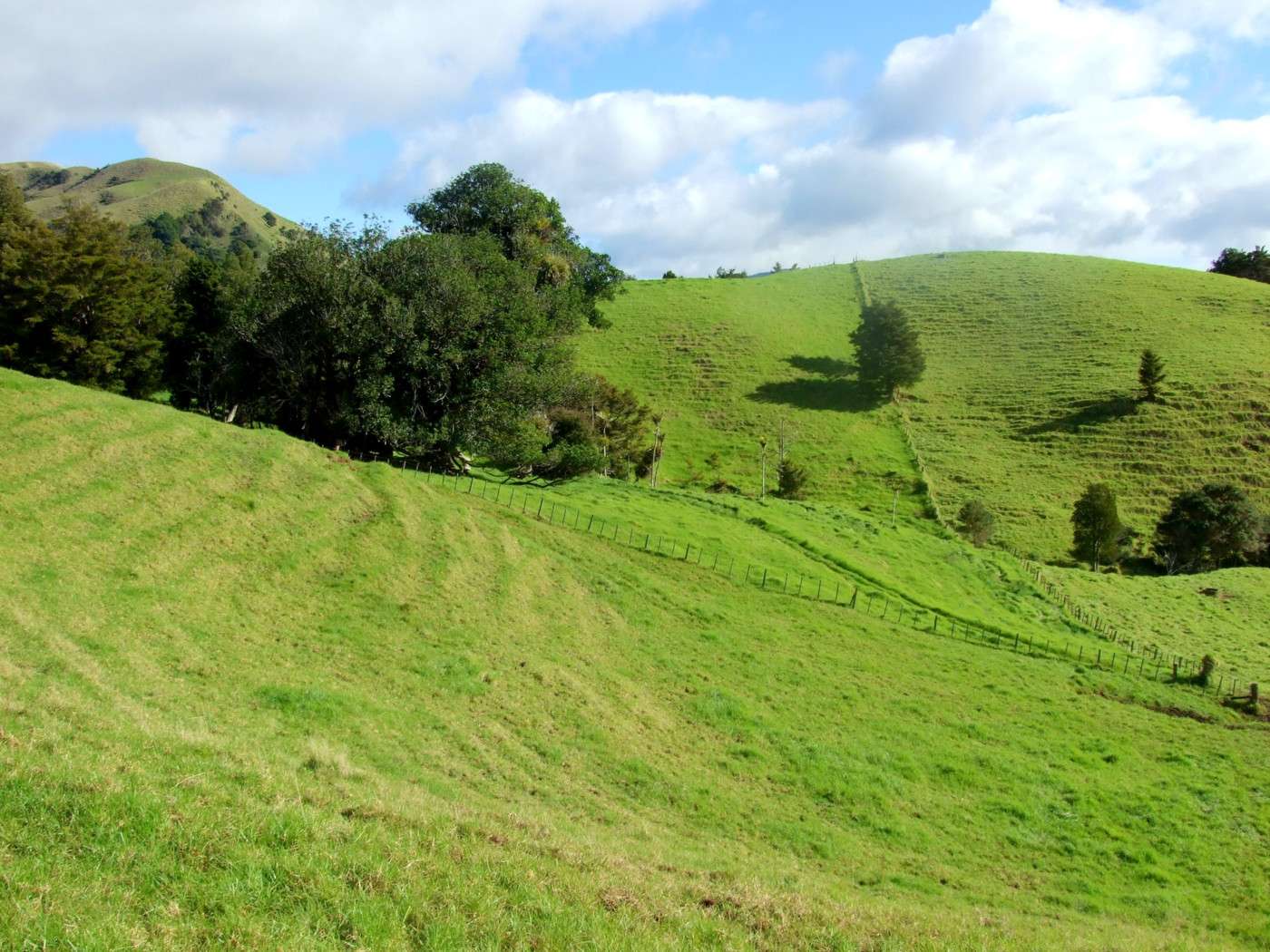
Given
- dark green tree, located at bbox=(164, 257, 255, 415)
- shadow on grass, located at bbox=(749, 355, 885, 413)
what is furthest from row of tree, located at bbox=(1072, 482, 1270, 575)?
dark green tree, located at bbox=(164, 257, 255, 415)

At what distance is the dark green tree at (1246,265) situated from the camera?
434 feet

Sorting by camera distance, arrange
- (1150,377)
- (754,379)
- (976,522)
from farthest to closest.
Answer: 1. (754,379)
2. (1150,377)
3. (976,522)

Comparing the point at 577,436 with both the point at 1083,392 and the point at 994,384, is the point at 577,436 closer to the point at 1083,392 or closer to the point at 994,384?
the point at 994,384

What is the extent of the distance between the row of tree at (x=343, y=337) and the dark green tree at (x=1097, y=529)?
46.4 meters

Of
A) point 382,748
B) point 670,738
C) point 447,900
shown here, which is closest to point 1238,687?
point 670,738

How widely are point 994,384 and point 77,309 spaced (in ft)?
304

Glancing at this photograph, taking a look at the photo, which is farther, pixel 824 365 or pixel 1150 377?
pixel 824 365

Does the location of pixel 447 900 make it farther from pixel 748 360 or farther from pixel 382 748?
pixel 748 360

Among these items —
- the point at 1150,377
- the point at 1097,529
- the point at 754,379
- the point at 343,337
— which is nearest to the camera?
the point at 343,337

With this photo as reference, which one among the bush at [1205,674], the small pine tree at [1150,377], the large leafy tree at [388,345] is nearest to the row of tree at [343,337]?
the large leafy tree at [388,345]

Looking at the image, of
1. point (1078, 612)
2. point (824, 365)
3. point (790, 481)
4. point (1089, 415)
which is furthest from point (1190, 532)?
point (824, 365)

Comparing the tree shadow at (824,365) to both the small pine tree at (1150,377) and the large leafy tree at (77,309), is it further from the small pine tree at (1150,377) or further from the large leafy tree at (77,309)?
the large leafy tree at (77,309)

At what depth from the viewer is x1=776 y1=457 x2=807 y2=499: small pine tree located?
71375mm

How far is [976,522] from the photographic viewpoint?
226 ft
